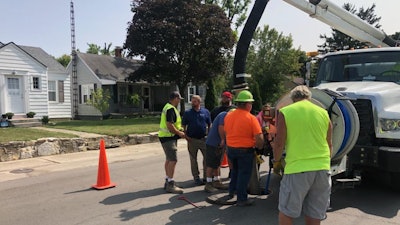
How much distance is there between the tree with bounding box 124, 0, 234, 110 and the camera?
2158 cm

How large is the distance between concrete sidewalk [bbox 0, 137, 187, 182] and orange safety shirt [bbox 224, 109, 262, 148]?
5808 millimetres

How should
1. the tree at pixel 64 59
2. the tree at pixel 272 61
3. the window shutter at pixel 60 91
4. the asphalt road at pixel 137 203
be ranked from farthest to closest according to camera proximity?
the tree at pixel 64 59
the tree at pixel 272 61
the window shutter at pixel 60 91
the asphalt road at pixel 137 203

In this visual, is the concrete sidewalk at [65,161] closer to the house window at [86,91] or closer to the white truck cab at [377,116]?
the white truck cab at [377,116]

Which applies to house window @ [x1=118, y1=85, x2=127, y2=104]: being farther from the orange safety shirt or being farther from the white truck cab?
the orange safety shirt

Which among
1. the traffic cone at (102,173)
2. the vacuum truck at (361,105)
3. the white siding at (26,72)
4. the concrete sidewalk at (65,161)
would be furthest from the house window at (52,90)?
the vacuum truck at (361,105)

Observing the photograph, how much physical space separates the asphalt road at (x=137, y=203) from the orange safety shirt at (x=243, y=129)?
1.08 metres

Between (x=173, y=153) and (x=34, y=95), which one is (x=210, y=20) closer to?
(x=34, y=95)

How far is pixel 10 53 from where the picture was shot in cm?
1953

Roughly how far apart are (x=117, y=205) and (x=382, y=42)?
29.3 feet

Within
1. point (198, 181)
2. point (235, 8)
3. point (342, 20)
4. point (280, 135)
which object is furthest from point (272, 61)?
point (280, 135)

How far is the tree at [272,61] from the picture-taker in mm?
39781

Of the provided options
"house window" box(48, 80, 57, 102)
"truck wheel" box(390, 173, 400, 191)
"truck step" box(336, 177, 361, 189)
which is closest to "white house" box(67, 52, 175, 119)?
"house window" box(48, 80, 57, 102)

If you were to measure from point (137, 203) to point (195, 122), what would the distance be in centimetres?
202

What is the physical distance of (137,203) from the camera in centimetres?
643
